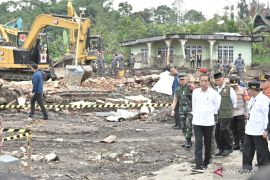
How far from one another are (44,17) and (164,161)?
51.7 feet

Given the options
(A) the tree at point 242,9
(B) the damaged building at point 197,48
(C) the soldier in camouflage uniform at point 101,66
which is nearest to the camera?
(C) the soldier in camouflage uniform at point 101,66

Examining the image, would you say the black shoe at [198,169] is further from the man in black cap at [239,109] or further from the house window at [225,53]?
the house window at [225,53]

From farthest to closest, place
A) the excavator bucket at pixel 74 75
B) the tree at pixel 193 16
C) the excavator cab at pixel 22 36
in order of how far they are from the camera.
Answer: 1. the tree at pixel 193 16
2. the excavator cab at pixel 22 36
3. the excavator bucket at pixel 74 75

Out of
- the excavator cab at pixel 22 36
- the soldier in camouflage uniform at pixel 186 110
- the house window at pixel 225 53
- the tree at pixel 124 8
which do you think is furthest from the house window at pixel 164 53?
the soldier in camouflage uniform at pixel 186 110

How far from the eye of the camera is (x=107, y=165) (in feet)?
30.8

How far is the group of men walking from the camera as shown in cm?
759

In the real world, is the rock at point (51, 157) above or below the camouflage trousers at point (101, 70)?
below

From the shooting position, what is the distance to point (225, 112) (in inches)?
385

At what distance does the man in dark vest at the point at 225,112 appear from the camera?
980 centimetres

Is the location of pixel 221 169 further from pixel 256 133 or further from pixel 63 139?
pixel 63 139

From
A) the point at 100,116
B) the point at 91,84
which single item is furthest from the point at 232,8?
the point at 100,116

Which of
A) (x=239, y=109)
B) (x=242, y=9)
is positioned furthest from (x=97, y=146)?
(x=242, y=9)

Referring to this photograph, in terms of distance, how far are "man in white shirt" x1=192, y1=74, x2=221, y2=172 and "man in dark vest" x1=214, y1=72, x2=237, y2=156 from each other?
3.54 feet

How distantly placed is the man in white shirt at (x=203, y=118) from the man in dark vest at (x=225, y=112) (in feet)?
3.54
